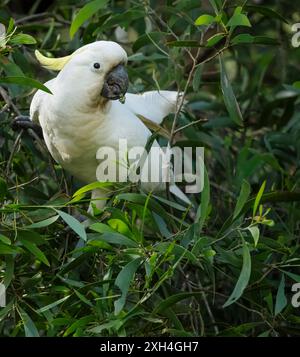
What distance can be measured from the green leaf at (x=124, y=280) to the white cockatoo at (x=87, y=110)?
1.20 feet

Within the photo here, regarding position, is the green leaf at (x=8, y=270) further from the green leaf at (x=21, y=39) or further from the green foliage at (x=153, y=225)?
the green leaf at (x=21, y=39)

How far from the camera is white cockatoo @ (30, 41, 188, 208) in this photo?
1988 millimetres

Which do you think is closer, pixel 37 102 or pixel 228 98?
pixel 228 98

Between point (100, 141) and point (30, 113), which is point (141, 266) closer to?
point (100, 141)

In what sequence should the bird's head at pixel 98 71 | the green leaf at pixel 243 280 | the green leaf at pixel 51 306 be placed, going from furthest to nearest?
the bird's head at pixel 98 71 → the green leaf at pixel 51 306 → the green leaf at pixel 243 280

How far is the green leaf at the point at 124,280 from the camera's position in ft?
5.30

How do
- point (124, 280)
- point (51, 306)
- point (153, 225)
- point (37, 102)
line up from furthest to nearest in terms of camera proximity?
1. point (37, 102)
2. point (153, 225)
3. point (51, 306)
4. point (124, 280)

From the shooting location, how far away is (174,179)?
2.24 metres

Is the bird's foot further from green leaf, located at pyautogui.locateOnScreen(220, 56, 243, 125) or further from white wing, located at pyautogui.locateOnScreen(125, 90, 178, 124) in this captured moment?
green leaf, located at pyautogui.locateOnScreen(220, 56, 243, 125)

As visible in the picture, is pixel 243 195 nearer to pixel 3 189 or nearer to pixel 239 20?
pixel 239 20

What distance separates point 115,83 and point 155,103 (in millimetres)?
316

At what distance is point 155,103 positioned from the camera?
7.54 feet

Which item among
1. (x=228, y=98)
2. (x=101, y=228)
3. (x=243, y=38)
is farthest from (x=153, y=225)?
(x=243, y=38)

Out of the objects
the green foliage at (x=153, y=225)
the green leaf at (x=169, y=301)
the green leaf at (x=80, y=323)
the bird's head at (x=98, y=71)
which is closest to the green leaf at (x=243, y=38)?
the green foliage at (x=153, y=225)
